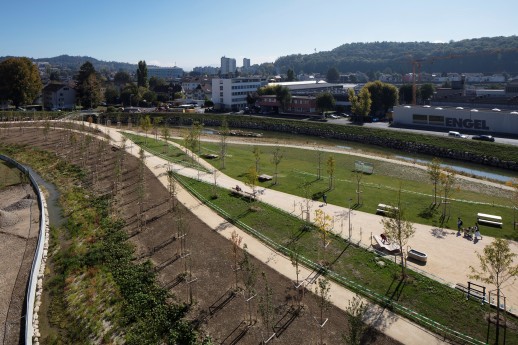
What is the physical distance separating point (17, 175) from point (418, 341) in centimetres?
3452

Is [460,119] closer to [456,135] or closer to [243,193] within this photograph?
[456,135]

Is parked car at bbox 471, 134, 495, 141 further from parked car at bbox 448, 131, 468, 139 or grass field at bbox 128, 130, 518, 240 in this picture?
grass field at bbox 128, 130, 518, 240

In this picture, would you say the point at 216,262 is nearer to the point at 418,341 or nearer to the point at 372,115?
the point at 418,341

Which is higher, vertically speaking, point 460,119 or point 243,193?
point 460,119

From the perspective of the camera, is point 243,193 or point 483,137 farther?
point 483,137

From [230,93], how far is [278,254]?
219 feet

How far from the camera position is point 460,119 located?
51656 millimetres

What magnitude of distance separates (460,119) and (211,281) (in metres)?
46.1

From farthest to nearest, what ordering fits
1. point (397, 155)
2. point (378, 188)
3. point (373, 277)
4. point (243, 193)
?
point (397, 155), point (378, 188), point (243, 193), point (373, 277)

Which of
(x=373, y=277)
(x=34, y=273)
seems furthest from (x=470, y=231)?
(x=34, y=273)

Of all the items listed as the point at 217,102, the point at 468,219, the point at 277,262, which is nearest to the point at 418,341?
the point at 277,262

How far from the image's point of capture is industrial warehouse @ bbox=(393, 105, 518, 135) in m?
47.5

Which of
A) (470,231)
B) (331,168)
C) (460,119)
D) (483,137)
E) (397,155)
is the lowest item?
(470,231)

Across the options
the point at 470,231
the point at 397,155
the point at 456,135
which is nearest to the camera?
the point at 470,231
